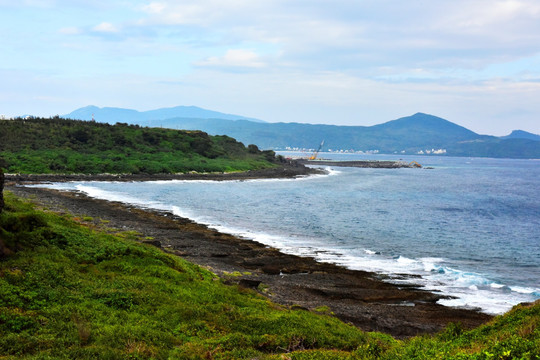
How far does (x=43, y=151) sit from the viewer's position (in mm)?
111438

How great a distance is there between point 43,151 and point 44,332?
11295cm

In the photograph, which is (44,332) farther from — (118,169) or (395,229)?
(118,169)

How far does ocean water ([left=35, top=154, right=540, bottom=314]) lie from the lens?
96.5 feet

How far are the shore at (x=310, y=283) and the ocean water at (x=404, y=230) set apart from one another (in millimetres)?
2014

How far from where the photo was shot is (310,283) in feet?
86.9

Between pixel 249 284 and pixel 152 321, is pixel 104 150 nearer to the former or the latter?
pixel 249 284

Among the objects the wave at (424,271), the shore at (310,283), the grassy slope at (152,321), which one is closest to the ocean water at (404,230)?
the wave at (424,271)

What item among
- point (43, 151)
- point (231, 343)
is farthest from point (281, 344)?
point (43, 151)

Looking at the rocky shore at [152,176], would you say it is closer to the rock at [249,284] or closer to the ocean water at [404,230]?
the ocean water at [404,230]

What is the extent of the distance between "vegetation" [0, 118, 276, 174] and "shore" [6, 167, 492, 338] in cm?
7219

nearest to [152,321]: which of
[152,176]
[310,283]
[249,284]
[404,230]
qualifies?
[249,284]

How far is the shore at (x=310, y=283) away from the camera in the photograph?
69.0 feet

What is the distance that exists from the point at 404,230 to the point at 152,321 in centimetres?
4038

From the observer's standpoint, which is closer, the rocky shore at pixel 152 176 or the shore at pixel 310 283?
the shore at pixel 310 283
